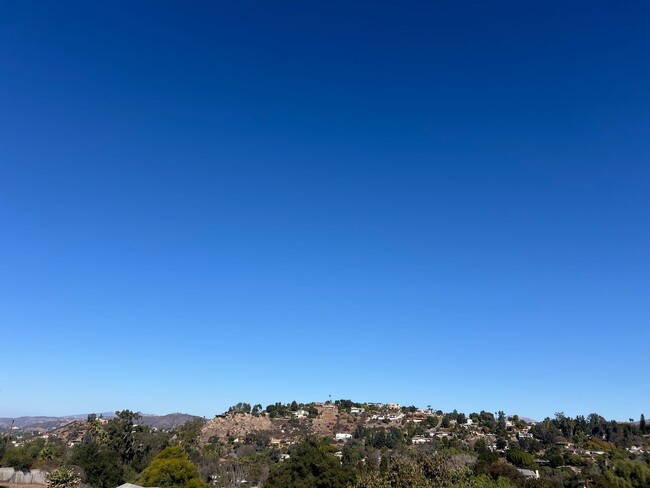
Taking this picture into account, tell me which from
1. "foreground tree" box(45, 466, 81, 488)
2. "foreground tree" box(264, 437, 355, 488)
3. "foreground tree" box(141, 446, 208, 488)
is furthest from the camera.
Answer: "foreground tree" box(141, 446, 208, 488)

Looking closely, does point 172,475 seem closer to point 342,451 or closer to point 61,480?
point 61,480

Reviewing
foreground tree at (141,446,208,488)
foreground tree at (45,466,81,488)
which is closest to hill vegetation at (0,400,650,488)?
foreground tree at (141,446,208,488)

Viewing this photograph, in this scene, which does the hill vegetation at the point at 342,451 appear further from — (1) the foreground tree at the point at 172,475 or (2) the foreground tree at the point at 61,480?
(2) the foreground tree at the point at 61,480

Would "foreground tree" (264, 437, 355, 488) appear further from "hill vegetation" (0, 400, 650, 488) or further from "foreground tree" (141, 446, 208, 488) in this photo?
"foreground tree" (141, 446, 208, 488)

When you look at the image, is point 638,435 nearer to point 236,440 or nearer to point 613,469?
point 613,469

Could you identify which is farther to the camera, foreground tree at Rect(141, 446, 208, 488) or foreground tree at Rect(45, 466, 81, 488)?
foreground tree at Rect(141, 446, 208, 488)

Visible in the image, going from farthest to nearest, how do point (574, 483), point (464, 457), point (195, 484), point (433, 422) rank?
1. point (433, 422)
2. point (464, 457)
3. point (574, 483)
4. point (195, 484)

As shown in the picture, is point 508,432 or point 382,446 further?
point 508,432

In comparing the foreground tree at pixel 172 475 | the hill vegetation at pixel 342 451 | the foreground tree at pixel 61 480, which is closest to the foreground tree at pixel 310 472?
the hill vegetation at pixel 342 451

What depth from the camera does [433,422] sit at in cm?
14412

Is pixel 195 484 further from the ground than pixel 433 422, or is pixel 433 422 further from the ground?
pixel 433 422

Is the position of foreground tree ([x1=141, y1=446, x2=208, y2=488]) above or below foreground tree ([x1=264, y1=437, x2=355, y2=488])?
below

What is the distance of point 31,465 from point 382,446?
64.2 m

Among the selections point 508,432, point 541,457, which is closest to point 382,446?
point 541,457
